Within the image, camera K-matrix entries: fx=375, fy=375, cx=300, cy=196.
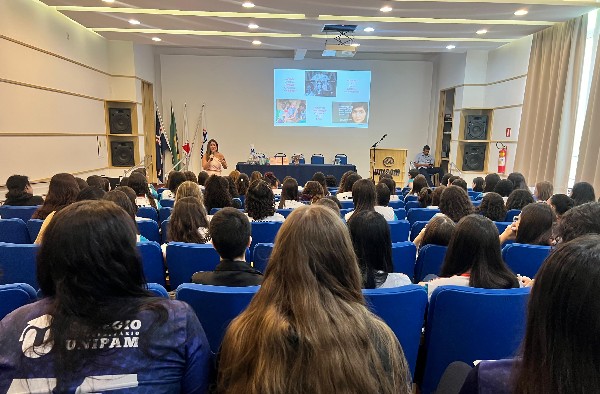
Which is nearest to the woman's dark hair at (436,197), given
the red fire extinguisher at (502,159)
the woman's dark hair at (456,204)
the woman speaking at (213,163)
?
the woman's dark hair at (456,204)

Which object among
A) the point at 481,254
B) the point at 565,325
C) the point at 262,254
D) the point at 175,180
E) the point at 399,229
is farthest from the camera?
the point at 175,180

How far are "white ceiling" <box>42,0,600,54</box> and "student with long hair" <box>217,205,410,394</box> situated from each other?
224 inches

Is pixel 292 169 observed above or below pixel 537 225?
below

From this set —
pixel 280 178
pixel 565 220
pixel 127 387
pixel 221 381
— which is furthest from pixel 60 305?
pixel 280 178

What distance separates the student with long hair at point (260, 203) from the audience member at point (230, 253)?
1.42 m

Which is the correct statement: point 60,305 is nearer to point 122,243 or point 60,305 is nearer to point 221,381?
point 122,243

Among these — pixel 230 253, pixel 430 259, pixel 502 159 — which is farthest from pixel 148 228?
pixel 502 159

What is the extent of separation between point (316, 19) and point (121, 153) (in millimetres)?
5917

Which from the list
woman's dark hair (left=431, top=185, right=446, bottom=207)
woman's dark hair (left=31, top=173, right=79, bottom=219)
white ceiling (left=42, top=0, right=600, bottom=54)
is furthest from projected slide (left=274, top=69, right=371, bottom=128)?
woman's dark hair (left=31, top=173, right=79, bottom=219)

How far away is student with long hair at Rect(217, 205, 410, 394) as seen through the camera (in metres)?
0.89

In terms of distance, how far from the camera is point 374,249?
210cm

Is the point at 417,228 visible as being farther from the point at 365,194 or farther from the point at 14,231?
the point at 14,231

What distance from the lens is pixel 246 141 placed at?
38.8 feet

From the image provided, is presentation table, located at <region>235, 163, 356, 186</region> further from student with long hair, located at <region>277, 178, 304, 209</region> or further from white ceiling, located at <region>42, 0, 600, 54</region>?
student with long hair, located at <region>277, 178, 304, 209</region>
